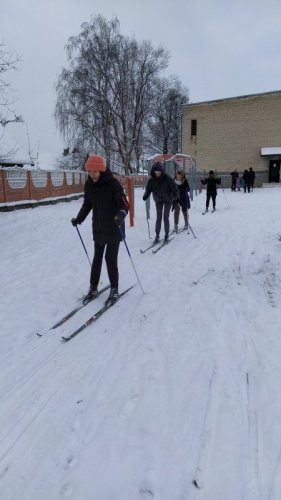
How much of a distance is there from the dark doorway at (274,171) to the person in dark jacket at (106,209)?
110 feet

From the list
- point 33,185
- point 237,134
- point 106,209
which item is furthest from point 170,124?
point 106,209

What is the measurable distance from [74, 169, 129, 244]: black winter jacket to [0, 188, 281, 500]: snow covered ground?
0.94m

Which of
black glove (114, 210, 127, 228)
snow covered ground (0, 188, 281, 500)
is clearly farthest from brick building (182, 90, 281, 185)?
black glove (114, 210, 127, 228)

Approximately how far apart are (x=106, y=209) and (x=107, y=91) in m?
29.0

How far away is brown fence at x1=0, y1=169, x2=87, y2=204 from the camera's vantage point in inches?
622

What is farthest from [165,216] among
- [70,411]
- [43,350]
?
[70,411]

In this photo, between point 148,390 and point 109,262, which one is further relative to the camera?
point 109,262

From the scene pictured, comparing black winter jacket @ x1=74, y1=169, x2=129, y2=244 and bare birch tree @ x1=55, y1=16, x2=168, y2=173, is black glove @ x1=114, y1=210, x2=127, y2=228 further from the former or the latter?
bare birch tree @ x1=55, y1=16, x2=168, y2=173

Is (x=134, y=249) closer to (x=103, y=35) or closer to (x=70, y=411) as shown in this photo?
(x=70, y=411)

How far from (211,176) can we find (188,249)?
7.04 meters

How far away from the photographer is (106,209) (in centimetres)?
518

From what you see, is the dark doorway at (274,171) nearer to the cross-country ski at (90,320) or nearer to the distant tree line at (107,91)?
the distant tree line at (107,91)

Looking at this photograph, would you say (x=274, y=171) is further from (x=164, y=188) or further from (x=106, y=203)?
(x=106, y=203)

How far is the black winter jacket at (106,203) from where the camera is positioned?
510 centimetres
